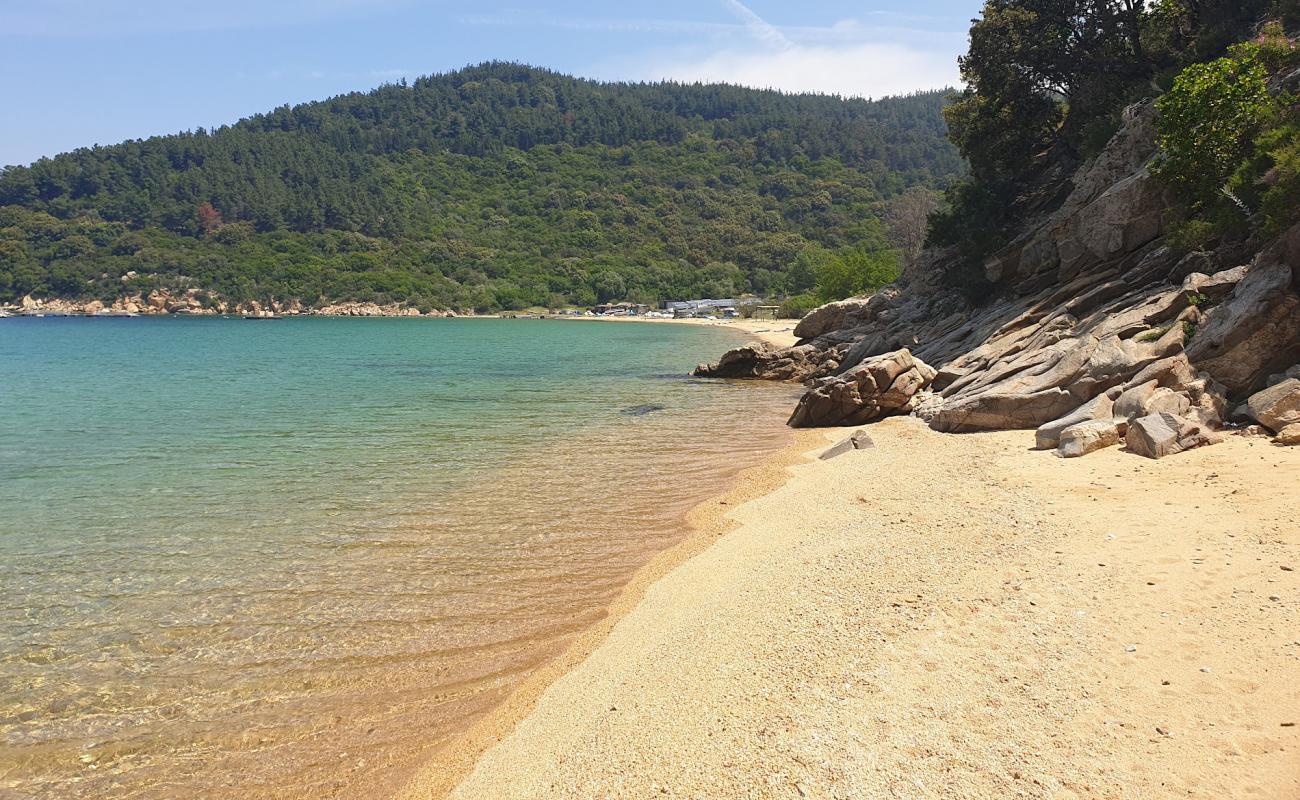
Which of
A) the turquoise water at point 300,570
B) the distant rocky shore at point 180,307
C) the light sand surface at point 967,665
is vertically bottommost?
the turquoise water at point 300,570

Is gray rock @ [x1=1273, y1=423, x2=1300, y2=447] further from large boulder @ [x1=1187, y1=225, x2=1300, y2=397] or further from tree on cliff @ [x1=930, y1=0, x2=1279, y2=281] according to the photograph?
tree on cliff @ [x1=930, y1=0, x2=1279, y2=281]

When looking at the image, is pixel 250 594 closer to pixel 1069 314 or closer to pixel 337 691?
pixel 337 691

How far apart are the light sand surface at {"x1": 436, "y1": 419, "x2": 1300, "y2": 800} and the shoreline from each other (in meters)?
0.09

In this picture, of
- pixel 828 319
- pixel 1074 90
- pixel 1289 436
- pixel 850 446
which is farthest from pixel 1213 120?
pixel 828 319

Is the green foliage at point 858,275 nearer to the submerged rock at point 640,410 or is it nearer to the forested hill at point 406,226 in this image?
the forested hill at point 406,226

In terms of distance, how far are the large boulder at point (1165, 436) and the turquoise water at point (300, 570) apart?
24.7 ft

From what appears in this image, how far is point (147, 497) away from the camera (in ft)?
48.2

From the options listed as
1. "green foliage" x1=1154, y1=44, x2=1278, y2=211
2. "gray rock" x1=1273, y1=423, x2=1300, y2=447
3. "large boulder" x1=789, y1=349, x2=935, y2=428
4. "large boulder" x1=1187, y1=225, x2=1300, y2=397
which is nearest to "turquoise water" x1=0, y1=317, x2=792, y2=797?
"large boulder" x1=789, y1=349, x2=935, y2=428

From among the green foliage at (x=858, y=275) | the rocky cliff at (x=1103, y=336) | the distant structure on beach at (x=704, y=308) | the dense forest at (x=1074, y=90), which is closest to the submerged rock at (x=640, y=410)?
the rocky cliff at (x=1103, y=336)

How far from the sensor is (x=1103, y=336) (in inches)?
689

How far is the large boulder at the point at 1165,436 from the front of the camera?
12211 mm

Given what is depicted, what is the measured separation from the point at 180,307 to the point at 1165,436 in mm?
169564

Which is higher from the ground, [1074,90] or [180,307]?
[1074,90]

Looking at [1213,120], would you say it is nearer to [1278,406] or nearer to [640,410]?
[1278,406]
